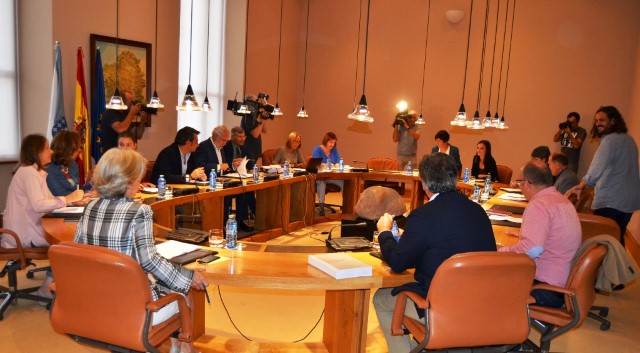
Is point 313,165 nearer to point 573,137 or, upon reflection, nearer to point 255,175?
point 255,175

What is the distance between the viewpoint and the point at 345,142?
417 inches

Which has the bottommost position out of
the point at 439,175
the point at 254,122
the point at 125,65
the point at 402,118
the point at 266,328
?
the point at 266,328

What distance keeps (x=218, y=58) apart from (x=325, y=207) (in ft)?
10.6

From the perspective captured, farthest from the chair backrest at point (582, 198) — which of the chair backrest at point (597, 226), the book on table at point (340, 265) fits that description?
the book on table at point (340, 265)

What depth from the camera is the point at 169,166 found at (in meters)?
5.23

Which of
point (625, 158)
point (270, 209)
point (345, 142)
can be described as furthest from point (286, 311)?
point (345, 142)

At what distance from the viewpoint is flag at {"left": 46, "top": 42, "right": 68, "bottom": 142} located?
18.5 feet

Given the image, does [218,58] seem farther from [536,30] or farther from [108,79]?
[536,30]

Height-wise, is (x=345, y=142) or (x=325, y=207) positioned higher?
(x=345, y=142)

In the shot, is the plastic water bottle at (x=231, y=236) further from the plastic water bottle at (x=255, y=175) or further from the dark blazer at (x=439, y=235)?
the plastic water bottle at (x=255, y=175)

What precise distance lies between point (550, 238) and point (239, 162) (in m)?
4.20

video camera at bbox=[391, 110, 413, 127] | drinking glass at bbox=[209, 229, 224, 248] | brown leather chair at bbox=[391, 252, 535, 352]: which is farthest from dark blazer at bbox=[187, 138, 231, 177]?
brown leather chair at bbox=[391, 252, 535, 352]

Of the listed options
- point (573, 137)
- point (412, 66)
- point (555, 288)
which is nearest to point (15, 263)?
point (555, 288)

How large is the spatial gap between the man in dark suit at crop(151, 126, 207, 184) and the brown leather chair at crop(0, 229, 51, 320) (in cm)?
162
